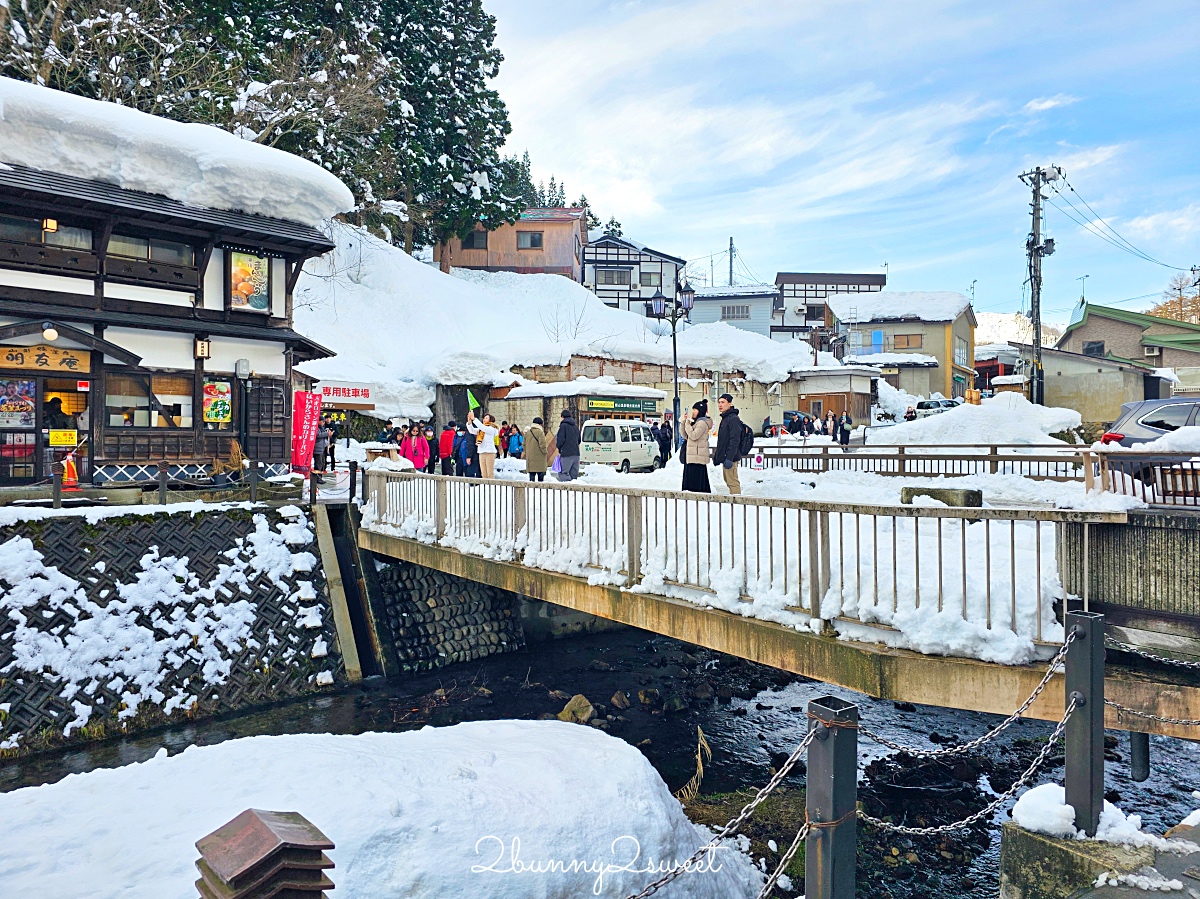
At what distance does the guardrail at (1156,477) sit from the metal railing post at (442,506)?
353 inches

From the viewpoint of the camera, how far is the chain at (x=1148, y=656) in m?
4.93

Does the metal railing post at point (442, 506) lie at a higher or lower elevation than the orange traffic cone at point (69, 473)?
lower

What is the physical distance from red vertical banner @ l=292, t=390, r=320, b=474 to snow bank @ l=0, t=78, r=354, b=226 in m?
5.63

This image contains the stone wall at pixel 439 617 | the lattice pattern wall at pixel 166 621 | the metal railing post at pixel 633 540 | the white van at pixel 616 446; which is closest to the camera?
the metal railing post at pixel 633 540

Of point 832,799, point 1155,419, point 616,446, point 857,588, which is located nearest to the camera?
point 832,799

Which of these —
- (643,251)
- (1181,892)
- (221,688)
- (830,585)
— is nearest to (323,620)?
(221,688)

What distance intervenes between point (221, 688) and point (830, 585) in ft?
34.0

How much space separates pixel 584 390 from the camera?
1248 inches

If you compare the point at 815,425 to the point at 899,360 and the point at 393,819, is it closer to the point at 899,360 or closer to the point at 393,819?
the point at 899,360

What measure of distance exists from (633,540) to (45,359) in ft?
49.4

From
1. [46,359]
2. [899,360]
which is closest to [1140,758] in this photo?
[46,359]

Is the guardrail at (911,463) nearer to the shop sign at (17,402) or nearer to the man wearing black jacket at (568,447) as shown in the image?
the man wearing black jacket at (568,447)

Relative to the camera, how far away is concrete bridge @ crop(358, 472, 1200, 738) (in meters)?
5.17

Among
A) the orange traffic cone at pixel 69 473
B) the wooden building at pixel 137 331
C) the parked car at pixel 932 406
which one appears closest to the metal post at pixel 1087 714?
the orange traffic cone at pixel 69 473
